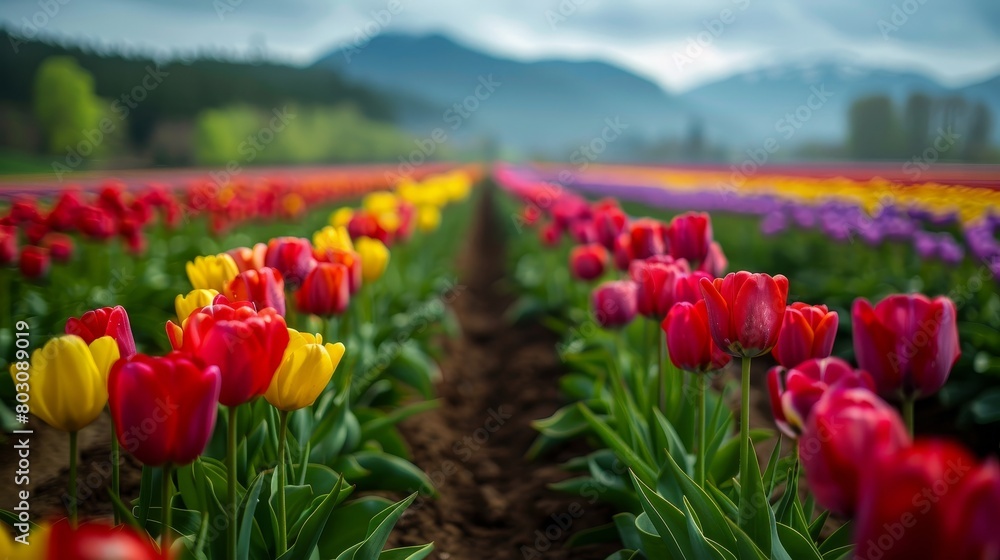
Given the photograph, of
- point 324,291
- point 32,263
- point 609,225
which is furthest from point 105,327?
point 609,225

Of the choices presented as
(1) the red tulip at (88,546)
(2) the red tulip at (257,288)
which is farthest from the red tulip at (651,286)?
(1) the red tulip at (88,546)

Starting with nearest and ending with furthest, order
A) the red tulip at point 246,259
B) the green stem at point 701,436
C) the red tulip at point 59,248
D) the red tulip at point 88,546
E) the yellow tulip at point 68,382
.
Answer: the red tulip at point 88,546
the yellow tulip at point 68,382
the green stem at point 701,436
the red tulip at point 246,259
the red tulip at point 59,248

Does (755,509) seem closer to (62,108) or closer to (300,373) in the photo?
(300,373)

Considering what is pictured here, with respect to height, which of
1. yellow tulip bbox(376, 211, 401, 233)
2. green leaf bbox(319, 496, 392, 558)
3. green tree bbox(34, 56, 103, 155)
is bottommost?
green leaf bbox(319, 496, 392, 558)

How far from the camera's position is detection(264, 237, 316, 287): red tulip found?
2506mm

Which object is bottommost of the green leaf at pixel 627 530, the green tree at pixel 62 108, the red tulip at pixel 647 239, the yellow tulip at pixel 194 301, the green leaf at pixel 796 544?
the green leaf at pixel 627 530

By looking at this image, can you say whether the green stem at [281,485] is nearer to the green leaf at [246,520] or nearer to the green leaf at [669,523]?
the green leaf at [246,520]

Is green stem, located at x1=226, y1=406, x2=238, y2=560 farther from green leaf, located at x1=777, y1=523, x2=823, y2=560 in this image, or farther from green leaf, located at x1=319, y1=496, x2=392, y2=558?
green leaf, located at x1=777, y1=523, x2=823, y2=560

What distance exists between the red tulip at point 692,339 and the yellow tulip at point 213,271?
4.39ft

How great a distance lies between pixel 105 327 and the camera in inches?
59.1

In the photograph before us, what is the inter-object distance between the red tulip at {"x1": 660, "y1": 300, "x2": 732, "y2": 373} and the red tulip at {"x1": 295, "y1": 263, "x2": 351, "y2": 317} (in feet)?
3.76

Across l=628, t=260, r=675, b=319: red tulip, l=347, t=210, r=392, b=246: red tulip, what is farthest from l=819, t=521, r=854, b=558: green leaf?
l=347, t=210, r=392, b=246: red tulip

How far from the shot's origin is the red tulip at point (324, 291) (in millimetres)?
2445

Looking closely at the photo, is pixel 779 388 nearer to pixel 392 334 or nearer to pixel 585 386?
pixel 585 386
